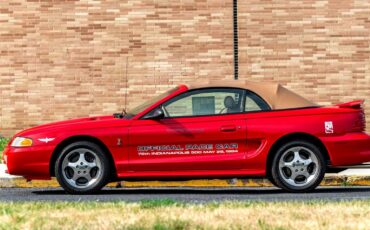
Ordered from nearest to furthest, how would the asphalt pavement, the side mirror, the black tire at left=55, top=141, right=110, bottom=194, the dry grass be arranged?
the dry grass, the asphalt pavement, the black tire at left=55, top=141, right=110, bottom=194, the side mirror

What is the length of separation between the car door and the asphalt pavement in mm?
398

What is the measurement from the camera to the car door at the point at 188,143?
11859mm

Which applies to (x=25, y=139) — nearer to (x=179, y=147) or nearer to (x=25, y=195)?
(x=25, y=195)

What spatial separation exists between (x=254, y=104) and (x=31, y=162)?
2.89m

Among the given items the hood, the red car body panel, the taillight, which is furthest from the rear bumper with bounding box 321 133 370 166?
the hood

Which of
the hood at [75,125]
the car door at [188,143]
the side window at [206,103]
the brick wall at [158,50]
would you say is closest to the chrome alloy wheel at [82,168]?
the hood at [75,125]

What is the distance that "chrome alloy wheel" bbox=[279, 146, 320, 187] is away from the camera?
38.9 ft

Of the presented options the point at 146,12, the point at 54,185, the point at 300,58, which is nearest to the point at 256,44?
the point at 300,58

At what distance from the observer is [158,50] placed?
20.4 m

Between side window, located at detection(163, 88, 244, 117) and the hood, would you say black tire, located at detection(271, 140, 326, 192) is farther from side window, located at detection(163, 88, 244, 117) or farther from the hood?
the hood

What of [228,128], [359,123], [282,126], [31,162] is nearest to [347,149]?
[359,123]

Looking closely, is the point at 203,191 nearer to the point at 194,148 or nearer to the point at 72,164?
the point at 194,148

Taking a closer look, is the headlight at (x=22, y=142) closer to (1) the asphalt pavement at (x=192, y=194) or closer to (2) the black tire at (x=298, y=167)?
(1) the asphalt pavement at (x=192, y=194)

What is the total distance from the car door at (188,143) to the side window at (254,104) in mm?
191
